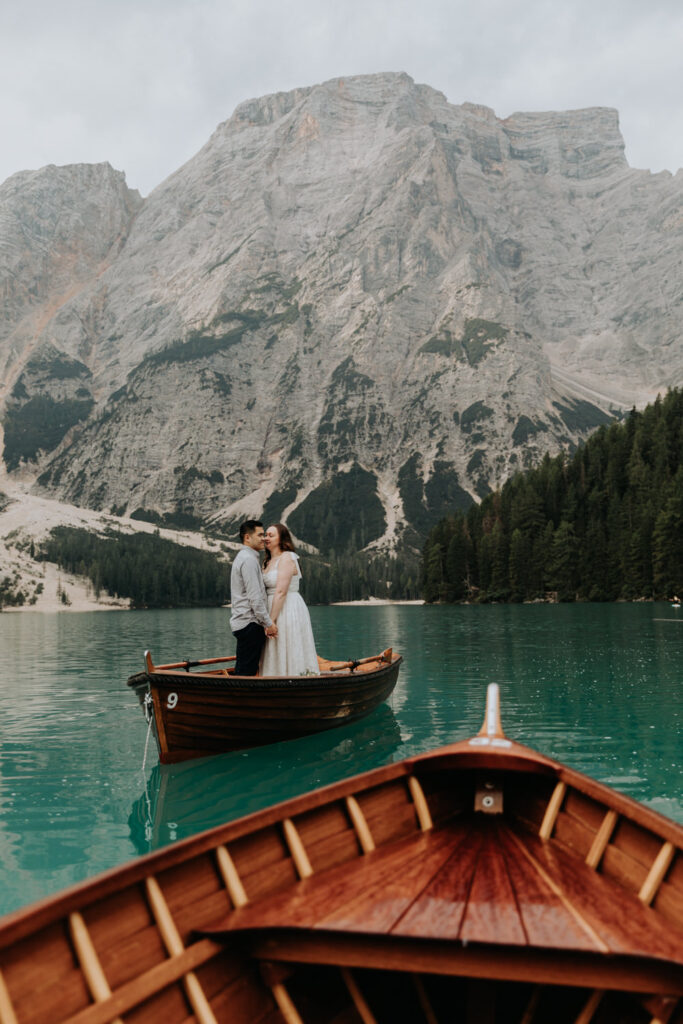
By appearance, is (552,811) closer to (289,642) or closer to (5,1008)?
(5,1008)

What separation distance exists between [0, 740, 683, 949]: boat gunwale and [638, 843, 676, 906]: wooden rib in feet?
0.26

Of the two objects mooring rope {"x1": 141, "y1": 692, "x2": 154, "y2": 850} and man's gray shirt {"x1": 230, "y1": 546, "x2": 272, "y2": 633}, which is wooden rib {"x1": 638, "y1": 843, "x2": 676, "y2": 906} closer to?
mooring rope {"x1": 141, "y1": 692, "x2": 154, "y2": 850}

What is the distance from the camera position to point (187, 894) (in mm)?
4688

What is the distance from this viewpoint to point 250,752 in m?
15.4

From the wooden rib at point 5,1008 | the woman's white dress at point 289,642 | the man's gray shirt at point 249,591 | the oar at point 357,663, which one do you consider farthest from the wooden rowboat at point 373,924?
the oar at point 357,663

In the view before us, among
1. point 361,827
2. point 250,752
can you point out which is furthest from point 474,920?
point 250,752

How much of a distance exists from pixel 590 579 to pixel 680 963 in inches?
4611

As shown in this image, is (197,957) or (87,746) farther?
(87,746)

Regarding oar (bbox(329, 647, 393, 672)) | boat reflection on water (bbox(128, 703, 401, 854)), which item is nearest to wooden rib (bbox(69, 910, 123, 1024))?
boat reflection on water (bbox(128, 703, 401, 854))

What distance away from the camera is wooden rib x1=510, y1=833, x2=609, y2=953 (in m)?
4.07

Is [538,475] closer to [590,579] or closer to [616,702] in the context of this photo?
[590,579]

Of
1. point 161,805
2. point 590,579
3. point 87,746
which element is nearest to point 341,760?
point 161,805

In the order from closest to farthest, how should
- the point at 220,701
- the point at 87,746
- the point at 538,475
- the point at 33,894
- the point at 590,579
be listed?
1. the point at 33,894
2. the point at 220,701
3. the point at 87,746
4. the point at 590,579
5. the point at 538,475

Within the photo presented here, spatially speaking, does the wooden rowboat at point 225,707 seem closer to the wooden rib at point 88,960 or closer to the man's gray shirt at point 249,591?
the man's gray shirt at point 249,591
